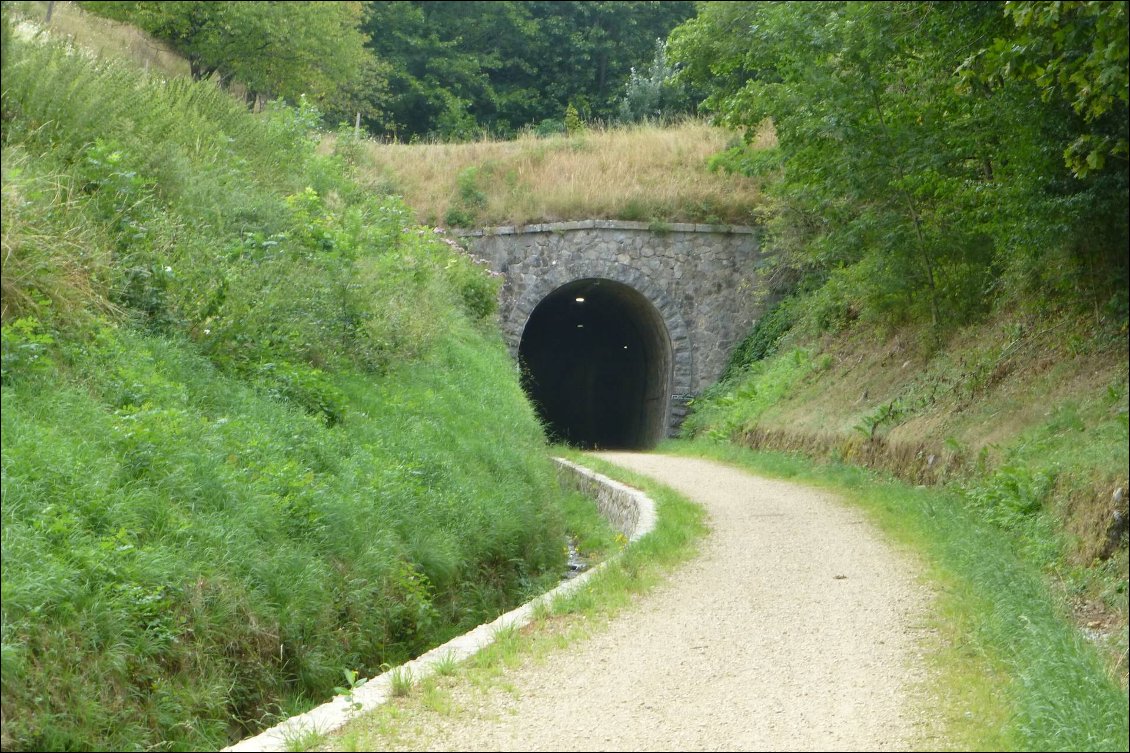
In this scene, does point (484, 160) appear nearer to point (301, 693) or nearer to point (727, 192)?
point (727, 192)

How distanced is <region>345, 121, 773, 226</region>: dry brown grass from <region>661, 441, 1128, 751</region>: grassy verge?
1507 cm

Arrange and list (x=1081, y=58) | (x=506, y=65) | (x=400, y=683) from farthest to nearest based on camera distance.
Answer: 1. (x=506, y=65)
2. (x=1081, y=58)
3. (x=400, y=683)

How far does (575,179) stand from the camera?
23.5 meters

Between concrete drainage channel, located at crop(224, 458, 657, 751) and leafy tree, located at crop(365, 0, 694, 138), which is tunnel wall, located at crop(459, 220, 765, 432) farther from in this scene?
leafy tree, located at crop(365, 0, 694, 138)

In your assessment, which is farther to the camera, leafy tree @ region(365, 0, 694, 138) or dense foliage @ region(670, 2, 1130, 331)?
leafy tree @ region(365, 0, 694, 138)

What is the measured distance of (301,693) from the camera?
19.1 ft

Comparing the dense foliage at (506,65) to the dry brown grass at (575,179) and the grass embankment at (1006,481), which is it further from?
the grass embankment at (1006,481)

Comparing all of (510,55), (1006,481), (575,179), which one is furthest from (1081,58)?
(510,55)

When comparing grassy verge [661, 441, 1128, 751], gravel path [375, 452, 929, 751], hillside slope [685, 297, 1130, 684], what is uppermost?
hillside slope [685, 297, 1130, 684]

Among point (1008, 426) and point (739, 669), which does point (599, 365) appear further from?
point (739, 669)

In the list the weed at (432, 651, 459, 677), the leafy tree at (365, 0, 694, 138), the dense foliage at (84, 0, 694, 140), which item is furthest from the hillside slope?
the leafy tree at (365, 0, 694, 138)

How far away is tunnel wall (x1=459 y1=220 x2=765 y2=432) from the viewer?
885 inches

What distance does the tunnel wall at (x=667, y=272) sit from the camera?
22469 mm

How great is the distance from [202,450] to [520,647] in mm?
2514
